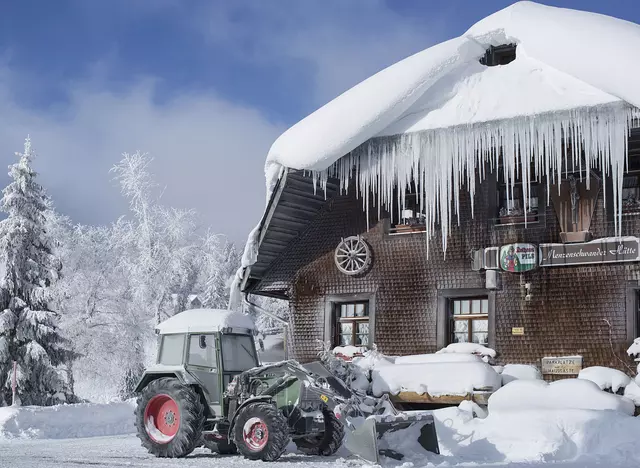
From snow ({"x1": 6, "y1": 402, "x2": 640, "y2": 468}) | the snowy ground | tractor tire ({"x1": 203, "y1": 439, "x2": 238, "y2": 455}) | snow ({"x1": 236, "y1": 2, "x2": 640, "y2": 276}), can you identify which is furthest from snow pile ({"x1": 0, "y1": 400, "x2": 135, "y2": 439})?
snow ({"x1": 236, "y1": 2, "x2": 640, "y2": 276})

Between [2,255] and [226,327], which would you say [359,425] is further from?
[2,255]

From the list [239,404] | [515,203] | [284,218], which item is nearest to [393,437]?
[239,404]

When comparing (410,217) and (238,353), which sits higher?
(410,217)

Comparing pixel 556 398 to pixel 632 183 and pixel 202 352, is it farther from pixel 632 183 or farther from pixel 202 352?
pixel 202 352

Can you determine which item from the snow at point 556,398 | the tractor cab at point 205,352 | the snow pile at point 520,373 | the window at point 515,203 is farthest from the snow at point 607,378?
the tractor cab at point 205,352

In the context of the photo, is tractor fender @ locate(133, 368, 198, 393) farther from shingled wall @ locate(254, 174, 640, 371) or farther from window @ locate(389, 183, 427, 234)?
window @ locate(389, 183, 427, 234)

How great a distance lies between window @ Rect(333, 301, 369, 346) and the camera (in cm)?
1622

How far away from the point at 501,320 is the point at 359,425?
19.0 ft

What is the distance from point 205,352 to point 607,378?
6.36 metres

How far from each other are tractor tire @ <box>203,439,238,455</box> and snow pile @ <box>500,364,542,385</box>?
515cm

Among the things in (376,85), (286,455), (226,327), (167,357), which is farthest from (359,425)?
(376,85)

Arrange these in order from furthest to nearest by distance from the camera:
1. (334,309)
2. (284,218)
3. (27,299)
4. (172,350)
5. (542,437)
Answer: (27,299), (334,309), (284,218), (172,350), (542,437)

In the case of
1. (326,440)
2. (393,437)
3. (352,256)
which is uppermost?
(352,256)

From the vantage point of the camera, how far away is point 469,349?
14.6 meters
